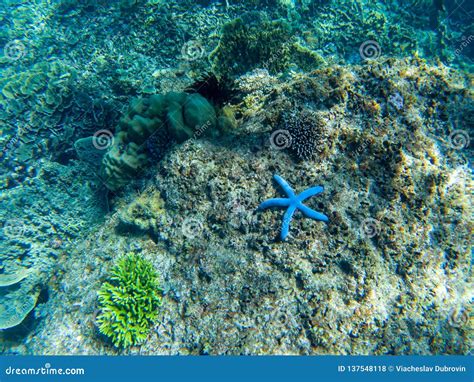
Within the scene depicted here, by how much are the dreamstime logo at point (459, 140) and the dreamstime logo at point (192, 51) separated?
609 centimetres

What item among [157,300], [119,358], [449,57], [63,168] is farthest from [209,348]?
[449,57]

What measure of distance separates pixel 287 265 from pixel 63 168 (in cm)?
565

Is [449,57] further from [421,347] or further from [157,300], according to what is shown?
[157,300]

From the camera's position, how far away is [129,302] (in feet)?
12.7

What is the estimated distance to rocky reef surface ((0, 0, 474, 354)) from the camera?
348 centimetres

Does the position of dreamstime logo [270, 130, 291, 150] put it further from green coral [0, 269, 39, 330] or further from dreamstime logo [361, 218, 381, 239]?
green coral [0, 269, 39, 330]

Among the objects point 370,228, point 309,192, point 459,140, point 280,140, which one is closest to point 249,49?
point 280,140

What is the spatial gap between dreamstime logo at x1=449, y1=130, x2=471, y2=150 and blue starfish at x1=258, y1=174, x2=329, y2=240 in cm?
288

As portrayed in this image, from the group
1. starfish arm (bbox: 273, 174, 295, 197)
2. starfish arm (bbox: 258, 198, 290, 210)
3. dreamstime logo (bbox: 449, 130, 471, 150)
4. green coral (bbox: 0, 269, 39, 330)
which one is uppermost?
starfish arm (bbox: 273, 174, 295, 197)

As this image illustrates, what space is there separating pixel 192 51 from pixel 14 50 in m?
7.55

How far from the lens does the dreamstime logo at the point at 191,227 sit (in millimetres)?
3977

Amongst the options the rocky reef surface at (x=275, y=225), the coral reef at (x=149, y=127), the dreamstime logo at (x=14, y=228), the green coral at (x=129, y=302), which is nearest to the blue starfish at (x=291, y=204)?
the rocky reef surface at (x=275, y=225)

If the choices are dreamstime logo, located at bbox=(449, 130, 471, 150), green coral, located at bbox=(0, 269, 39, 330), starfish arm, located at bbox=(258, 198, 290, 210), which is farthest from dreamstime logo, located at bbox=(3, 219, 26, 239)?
dreamstime logo, located at bbox=(449, 130, 471, 150)
